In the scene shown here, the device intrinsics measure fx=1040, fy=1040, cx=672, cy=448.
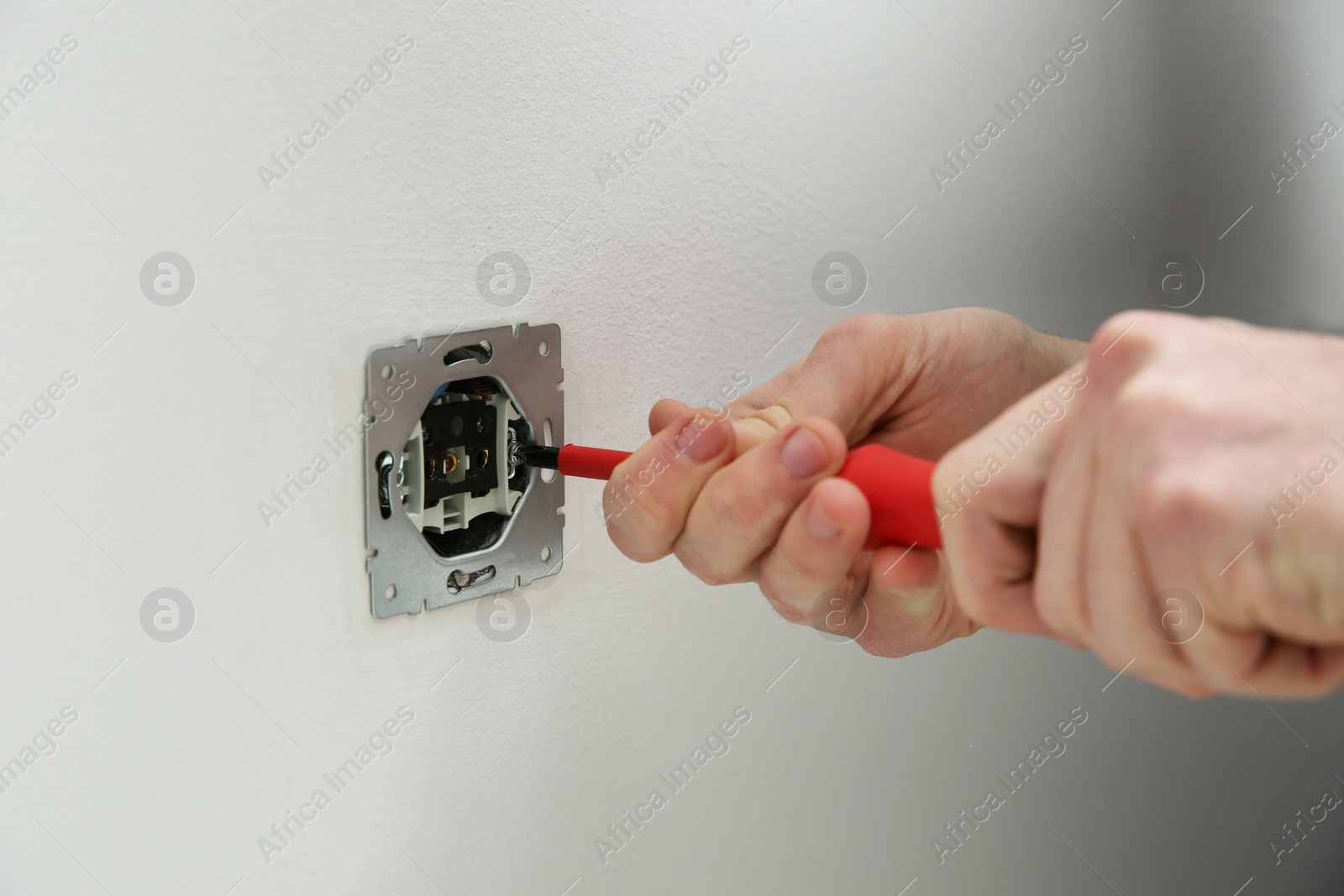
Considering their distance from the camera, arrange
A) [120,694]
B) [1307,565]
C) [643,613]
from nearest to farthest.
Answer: [1307,565], [120,694], [643,613]

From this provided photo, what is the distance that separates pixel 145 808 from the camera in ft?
1.50

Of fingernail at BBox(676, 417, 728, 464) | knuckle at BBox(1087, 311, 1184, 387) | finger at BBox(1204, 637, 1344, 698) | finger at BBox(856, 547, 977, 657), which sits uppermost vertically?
knuckle at BBox(1087, 311, 1184, 387)

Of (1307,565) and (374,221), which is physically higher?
(374,221)

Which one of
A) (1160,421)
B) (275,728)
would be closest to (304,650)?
(275,728)

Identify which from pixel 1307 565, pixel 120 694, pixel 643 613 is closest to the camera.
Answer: pixel 1307 565

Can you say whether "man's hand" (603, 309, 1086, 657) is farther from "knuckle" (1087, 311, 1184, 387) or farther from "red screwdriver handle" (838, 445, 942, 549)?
"knuckle" (1087, 311, 1184, 387)

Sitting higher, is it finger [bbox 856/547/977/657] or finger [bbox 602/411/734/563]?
finger [bbox 602/411/734/563]

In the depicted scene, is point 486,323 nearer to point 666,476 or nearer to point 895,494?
point 666,476

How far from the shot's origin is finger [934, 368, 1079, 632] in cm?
32

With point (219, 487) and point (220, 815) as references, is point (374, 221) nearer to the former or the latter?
point (219, 487)

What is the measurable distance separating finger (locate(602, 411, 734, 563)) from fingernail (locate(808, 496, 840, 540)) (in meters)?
0.07

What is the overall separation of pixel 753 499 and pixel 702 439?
38 mm

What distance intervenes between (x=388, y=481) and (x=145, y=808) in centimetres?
18

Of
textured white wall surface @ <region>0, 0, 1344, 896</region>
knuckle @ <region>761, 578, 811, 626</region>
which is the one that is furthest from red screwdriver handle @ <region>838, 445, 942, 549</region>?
textured white wall surface @ <region>0, 0, 1344, 896</region>
